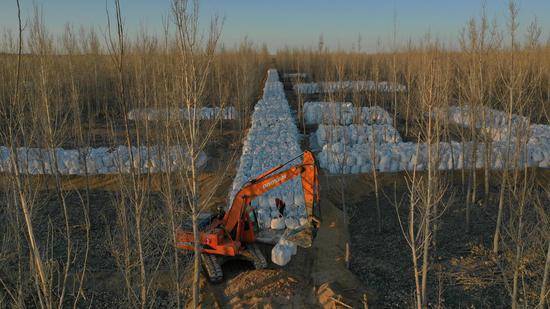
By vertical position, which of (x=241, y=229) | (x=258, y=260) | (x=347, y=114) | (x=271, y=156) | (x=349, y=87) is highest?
(x=349, y=87)

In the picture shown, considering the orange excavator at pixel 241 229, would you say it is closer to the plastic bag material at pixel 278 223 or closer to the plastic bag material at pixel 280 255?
the plastic bag material at pixel 280 255

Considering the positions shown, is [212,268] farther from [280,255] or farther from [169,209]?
[169,209]

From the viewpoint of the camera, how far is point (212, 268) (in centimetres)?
771

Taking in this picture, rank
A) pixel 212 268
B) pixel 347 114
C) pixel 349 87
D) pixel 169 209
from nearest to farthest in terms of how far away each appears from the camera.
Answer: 1. pixel 169 209
2. pixel 212 268
3. pixel 347 114
4. pixel 349 87

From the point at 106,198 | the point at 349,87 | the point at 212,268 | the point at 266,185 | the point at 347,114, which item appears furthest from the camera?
the point at 349,87

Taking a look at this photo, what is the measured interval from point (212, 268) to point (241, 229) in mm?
862

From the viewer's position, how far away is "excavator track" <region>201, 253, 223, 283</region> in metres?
7.65

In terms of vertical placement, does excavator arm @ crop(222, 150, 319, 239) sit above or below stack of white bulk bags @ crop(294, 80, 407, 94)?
below

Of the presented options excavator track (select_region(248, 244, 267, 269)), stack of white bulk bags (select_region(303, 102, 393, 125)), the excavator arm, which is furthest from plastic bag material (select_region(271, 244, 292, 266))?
stack of white bulk bags (select_region(303, 102, 393, 125))

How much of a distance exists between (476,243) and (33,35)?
9339mm

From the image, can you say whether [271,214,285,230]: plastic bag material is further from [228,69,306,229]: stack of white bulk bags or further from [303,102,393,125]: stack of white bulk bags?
[303,102,393,125]: stack of white bulk bags

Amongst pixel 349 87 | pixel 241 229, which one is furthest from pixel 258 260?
pixel 349 87

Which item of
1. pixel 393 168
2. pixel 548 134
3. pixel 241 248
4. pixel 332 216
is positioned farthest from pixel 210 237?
pixel 548 134

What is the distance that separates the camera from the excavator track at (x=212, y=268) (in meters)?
7.65
